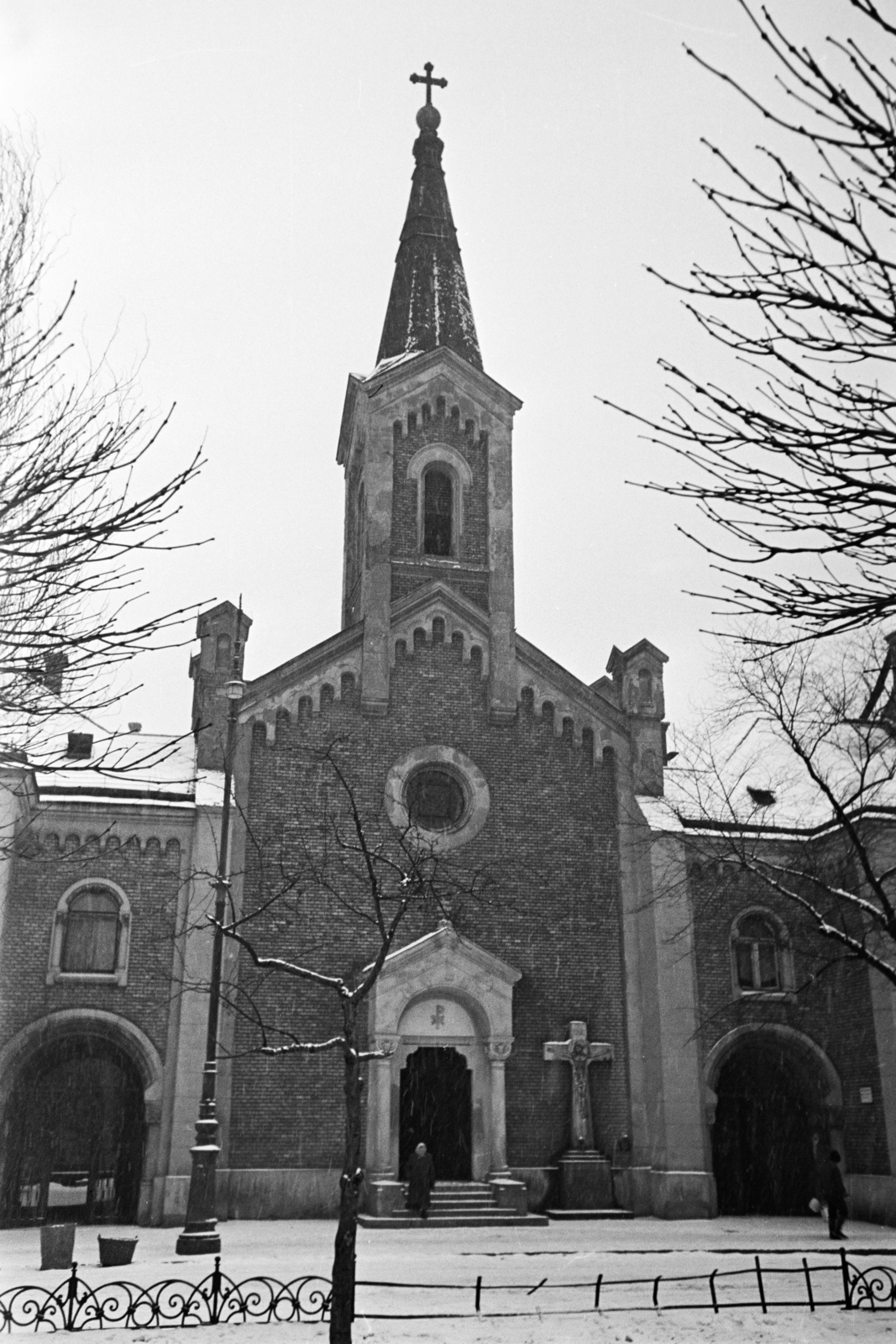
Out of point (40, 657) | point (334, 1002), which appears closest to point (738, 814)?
point (334, 1002)

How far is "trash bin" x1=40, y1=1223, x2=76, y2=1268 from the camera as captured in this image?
14070 mm

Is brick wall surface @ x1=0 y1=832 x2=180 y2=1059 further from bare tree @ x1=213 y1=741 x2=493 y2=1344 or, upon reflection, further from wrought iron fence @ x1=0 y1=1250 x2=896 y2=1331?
wrought iron fence @ x1=0 y1=1250 x2=896 y2=1331

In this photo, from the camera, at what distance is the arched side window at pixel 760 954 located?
2377cm

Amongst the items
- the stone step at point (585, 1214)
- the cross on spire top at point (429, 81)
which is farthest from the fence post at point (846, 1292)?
the cross on spire top at point (429, 81)

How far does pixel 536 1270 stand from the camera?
14.5 metres

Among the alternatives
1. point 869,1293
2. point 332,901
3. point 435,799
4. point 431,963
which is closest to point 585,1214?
point 431,963

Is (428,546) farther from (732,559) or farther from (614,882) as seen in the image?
(732,559)

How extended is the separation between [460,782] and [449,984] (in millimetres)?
3966

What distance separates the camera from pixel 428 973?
861 inches

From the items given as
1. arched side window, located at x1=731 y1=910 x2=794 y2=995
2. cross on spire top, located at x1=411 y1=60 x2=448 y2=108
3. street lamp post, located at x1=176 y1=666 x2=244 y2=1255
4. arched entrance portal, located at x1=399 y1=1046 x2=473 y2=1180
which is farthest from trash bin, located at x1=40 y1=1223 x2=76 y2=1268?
cross on spire top, located at x1=411 y1=60 x2=448 y2=108

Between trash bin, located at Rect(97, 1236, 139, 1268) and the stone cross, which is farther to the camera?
the stone cross

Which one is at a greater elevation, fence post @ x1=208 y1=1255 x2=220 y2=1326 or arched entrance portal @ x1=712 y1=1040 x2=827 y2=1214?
arched entrance portal @ x1=712 y1=1040 x2=827 y2=1214

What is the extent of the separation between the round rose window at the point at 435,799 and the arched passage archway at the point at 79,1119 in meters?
6.41

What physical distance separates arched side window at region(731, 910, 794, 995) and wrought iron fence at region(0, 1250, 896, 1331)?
32.1 ft
